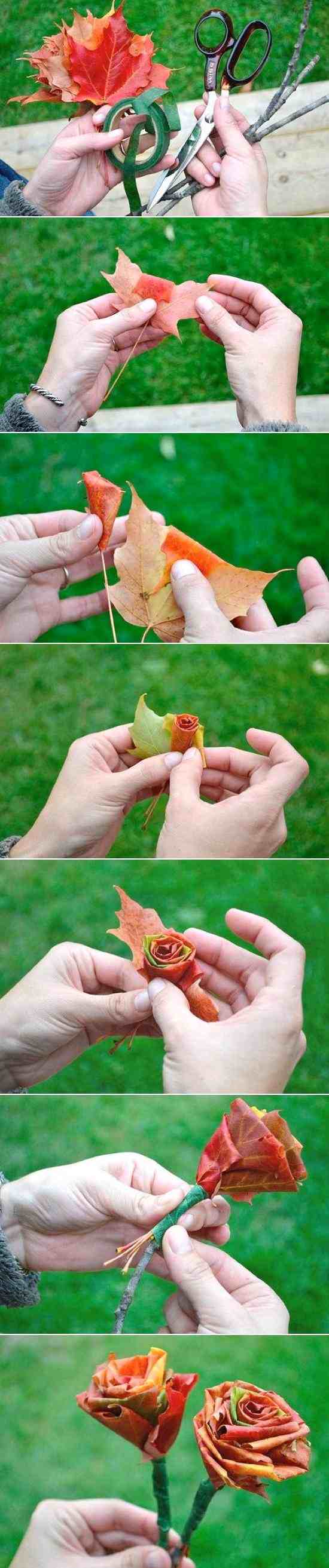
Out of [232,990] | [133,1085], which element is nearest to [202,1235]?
[232,990]

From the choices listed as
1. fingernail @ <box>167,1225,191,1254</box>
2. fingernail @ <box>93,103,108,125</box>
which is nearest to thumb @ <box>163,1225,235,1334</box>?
fingernail @ <box>167,1225,191,1254</box>

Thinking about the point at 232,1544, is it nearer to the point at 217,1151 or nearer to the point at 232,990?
the point at 217,1151

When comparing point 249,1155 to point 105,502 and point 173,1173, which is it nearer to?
point 173,1173

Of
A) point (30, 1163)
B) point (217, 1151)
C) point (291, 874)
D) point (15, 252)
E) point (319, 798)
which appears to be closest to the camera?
point (217, 1151)

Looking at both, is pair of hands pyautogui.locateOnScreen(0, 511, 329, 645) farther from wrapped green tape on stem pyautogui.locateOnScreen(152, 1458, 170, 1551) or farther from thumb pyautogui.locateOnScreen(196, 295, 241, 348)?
wrapped green tape on stem pyautogui.locateOnScreen(152, 1458, 170, 1551)

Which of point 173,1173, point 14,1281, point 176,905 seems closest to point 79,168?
point 176,905
